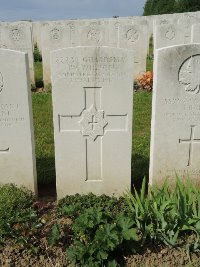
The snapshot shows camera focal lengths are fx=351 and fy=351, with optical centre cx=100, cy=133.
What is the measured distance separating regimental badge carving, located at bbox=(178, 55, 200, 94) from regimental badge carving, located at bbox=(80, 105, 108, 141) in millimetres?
921

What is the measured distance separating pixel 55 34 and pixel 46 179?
635 cm

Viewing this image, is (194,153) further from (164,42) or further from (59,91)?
(164,42)

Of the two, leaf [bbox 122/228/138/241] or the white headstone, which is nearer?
leaf [bbox 122/228/138/241]

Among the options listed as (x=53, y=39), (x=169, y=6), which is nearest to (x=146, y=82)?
(x=53, y=39)

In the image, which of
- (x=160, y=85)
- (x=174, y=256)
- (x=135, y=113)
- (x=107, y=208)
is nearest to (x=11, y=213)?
(x=107, y=208)

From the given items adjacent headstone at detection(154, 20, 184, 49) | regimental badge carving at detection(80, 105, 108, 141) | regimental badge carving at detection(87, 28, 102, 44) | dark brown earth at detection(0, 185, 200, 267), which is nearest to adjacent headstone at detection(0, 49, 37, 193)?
regimental badge carving at detection(80, 105, 108, 141)

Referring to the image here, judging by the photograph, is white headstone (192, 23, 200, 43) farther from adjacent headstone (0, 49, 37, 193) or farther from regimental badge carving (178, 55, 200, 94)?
adjacent headstone (0, 49, 37, 193)

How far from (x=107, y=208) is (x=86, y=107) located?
1.09 meters

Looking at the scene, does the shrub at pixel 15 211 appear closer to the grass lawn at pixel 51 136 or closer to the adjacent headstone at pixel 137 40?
the grass lawn at pixel 51 136

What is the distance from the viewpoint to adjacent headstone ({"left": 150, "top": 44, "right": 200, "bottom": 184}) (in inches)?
143

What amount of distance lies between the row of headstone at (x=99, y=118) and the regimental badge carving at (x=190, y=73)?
0.01m

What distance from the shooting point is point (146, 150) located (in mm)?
5449

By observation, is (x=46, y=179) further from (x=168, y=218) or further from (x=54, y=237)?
(x=168, y=218)

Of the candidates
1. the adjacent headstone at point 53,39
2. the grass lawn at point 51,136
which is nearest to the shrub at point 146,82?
the grass lawn at point 51,136
